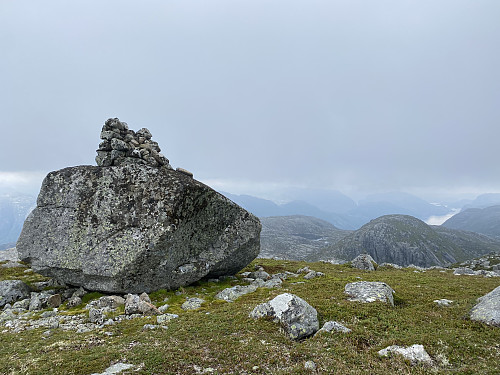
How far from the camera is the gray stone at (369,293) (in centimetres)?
1883

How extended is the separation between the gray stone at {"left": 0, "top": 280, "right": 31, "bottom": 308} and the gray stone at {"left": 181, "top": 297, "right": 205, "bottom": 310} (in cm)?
1832

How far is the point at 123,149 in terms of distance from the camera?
28.9 metres

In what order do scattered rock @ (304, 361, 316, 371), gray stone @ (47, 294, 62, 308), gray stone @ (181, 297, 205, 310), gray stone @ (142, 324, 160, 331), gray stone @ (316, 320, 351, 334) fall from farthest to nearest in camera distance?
gray stone @ (47, 294, 62, 308) → gray stone @ (181, 297, 205, 310) → gray stone @ (142, 324, 160, 331) → gray stone @ (316, 320, 351, 334) → scattered rock @ (304, 361, 316, 371)

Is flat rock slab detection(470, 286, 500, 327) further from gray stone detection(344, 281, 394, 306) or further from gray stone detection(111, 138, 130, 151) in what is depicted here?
gray stone detection(111, 138, 130, 151)

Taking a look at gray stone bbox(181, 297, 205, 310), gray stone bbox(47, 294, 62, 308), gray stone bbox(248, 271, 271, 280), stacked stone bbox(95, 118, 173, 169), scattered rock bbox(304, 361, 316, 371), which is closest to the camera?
scattered rock bbox(304, 361, 316, 371)

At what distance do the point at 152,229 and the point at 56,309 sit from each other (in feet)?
34.4

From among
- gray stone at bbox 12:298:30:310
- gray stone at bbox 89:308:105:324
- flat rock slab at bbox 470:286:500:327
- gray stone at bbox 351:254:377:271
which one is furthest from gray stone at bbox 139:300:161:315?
gray stone at bbox 351:254:377:271

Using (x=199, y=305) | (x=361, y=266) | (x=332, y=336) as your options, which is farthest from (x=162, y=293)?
(x=361, y=266)

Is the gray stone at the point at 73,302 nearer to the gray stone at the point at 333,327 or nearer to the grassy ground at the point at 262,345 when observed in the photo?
the grassy ground at the point at 262,345

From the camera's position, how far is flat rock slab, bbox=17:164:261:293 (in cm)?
2408

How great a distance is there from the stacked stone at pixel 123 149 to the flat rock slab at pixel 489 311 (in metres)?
31.2

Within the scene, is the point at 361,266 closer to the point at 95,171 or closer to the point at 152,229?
the point at 152,229

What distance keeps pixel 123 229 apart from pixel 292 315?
18.7 m

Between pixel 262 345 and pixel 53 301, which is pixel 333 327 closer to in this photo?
pixel 262 345
